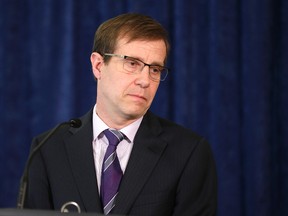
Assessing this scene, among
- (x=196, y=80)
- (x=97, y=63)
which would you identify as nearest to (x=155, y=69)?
(x=97, y=63)

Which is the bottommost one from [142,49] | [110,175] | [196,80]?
[110,175]

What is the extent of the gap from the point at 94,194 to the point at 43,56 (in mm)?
1187

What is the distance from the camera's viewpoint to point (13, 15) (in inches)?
107

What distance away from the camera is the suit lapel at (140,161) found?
69.7 inches

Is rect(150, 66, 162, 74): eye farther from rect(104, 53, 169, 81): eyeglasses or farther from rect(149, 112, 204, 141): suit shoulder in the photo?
rect(149, 112, 204, 141): suit shoulder

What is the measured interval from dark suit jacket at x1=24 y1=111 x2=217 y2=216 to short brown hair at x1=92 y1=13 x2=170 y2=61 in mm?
325

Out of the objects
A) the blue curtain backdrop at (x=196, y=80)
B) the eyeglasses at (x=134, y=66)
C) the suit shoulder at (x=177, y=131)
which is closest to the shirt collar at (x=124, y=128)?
the suit shoulder at (x=177, y=131)

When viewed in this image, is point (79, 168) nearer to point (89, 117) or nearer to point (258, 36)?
point (89, 117)

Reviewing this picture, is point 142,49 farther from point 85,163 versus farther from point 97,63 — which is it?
point 85,163

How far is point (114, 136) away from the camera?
6.19 feet

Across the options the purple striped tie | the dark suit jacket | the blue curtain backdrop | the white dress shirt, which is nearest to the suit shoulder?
the dark suit jacket

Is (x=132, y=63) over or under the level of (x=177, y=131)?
over

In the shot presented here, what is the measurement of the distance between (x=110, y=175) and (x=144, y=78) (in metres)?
0.37

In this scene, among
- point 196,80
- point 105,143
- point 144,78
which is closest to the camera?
point 144,78
